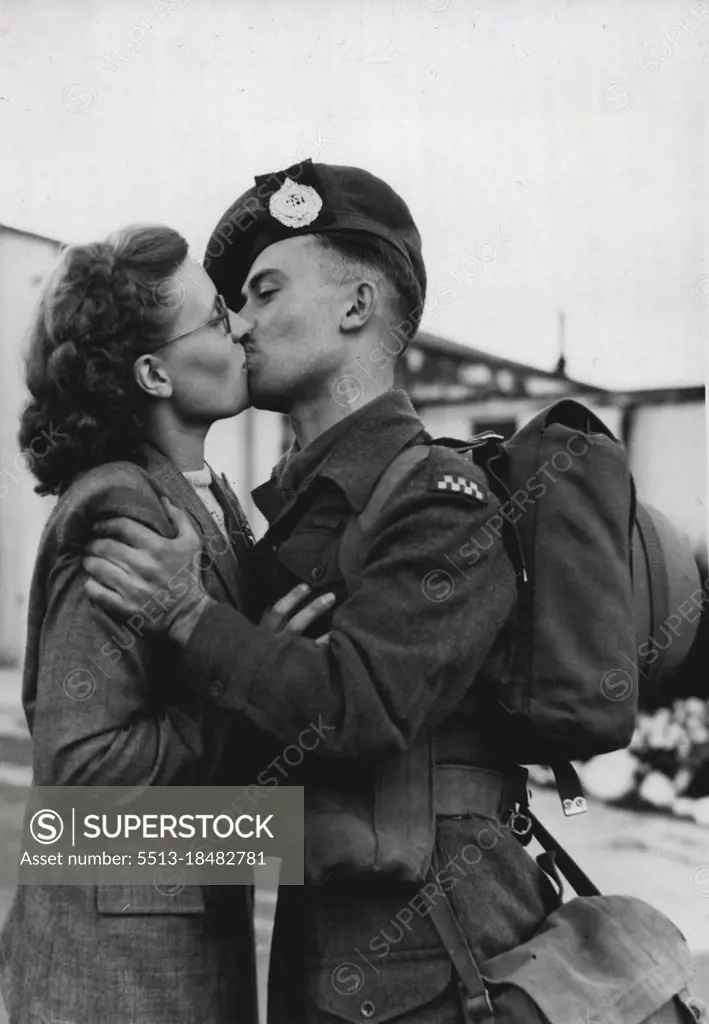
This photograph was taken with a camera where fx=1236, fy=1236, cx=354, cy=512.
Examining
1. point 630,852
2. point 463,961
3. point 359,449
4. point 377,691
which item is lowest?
point 630,852

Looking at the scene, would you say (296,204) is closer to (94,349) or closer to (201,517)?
(94,349)

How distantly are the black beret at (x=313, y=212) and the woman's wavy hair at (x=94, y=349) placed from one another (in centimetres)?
28

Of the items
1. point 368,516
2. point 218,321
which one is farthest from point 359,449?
point 218,321

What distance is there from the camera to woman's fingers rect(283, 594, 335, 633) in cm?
223

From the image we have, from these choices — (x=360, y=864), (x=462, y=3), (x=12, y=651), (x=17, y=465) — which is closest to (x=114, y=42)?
(x=462, y=3)

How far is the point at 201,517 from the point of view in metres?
2.37

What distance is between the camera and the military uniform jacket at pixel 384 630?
2.08 metres

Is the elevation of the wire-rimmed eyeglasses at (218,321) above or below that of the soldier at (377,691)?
above

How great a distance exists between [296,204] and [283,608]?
2.87 ft

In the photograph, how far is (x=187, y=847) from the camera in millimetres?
2291

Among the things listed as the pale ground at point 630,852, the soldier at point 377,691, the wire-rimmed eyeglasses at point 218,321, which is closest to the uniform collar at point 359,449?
the soldier at point 377,691

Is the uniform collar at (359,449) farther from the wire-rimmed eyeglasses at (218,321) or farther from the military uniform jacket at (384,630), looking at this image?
the wire-rimmed eyeglasses at (218,321)

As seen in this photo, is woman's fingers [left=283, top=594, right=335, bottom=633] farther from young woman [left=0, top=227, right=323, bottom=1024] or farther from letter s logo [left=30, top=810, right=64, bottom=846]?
letter s logo [left=30, top=810, right=64, bottom=846]

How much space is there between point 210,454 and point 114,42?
4.34 ft
